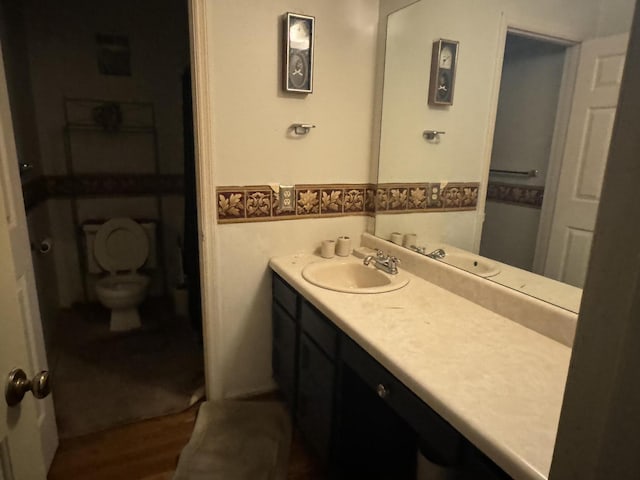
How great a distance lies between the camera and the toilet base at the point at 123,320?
109 inches

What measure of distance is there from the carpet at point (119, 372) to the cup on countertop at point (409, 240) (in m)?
1.32

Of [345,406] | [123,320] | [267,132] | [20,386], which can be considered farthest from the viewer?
[123,320]

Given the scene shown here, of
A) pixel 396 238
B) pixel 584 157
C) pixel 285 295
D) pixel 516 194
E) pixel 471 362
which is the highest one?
pixel 584 157

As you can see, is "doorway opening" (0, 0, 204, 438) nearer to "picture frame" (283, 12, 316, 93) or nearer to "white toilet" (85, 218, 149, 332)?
"white toilet" (85, 218, 149, 332)

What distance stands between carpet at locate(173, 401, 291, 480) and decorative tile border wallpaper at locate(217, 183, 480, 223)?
0.93 metres

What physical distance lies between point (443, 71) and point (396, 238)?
77cm

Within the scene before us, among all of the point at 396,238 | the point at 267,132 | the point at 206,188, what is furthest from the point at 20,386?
the point at 396,238

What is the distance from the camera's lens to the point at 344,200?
2.03 meters

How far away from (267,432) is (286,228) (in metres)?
0.94

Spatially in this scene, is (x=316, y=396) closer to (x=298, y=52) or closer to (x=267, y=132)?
(x=267, y=132)

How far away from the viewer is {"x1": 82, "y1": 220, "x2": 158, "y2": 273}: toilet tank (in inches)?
116

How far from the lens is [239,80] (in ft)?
5.53

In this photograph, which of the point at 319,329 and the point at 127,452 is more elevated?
the point at 319,329

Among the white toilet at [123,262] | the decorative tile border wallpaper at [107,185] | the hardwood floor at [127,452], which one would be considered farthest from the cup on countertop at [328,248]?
the decorative tile border wallpaper at [107,185]
